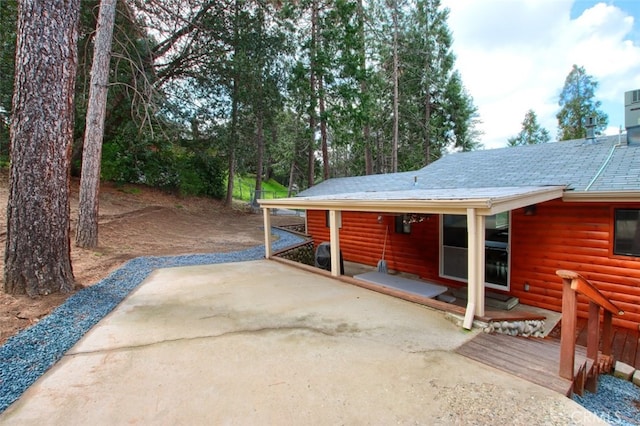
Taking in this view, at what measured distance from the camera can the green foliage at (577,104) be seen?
2359cm

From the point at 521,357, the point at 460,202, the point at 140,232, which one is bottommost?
the point at 521,357

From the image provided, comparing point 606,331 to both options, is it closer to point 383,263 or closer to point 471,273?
point 471,273

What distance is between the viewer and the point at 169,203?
574 inches

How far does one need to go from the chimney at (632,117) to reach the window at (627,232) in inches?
93.8

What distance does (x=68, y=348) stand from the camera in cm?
322

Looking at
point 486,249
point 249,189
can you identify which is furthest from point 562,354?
point 249,189

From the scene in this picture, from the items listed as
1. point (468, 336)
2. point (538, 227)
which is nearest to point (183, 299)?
point (468, 336)

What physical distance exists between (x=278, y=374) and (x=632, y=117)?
824 centimetres

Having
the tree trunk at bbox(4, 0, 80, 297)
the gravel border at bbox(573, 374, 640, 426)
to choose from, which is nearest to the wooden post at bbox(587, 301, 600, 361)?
the gravel border at bbox(573, 374, 640, 426)

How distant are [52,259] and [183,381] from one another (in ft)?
10.9

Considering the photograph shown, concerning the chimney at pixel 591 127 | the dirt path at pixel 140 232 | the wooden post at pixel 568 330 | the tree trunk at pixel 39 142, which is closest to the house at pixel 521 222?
the chimney at pixel 591 127

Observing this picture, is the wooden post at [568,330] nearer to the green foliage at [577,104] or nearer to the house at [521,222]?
the house at [521,222]

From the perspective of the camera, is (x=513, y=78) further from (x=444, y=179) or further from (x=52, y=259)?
(x=52, y=259)

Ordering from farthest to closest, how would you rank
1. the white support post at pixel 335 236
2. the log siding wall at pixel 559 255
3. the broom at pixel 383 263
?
1. the broom at pixel 383 263
2. the white support post at pixel 335 236
3. the log siding wall at pixel 559 255
